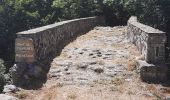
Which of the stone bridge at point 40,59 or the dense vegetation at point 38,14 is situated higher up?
the stone bridge at point 40,59

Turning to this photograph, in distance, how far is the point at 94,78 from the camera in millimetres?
8672

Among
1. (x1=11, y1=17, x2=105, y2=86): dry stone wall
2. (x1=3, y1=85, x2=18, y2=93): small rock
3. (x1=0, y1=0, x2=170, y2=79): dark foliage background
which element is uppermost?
(x1=11, y1=17, x2=105, y2=86): dry stone wall

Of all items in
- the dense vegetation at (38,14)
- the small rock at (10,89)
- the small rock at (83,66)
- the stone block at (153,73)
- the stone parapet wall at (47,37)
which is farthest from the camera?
the dense vegetation at (38,14)

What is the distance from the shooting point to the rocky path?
24.9ft

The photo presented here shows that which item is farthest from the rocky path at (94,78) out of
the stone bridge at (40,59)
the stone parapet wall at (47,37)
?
the stone parapet wall at (47,37)

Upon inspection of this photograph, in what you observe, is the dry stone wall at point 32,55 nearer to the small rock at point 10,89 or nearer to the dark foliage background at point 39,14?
the small rock at point 10,89

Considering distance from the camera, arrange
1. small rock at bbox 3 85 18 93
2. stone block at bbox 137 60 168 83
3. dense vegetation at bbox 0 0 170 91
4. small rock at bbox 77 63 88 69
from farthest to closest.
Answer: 1. dense vegetation at bbox 0 0 170 91
2. small rock at bbox 77 63 88 69
3. stone block at bbox 137 60 168 83
4. small rock at bbox 3 85 18 93

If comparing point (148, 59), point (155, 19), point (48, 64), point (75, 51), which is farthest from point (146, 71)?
point (155, 19)

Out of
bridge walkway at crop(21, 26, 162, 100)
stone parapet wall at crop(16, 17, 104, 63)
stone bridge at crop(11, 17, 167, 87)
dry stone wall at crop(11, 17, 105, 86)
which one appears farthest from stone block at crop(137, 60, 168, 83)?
stone parapet wall at crop(16, 17, 104, 63)

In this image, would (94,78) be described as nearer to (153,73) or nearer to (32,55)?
(153,73)

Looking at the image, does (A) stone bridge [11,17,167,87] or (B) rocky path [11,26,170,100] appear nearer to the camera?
(B) rocky path [11,26,170,100]

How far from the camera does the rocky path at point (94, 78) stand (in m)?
7.59

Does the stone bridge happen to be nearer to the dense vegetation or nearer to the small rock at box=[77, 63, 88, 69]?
the small rock at box=[77, 63, 88, 69]

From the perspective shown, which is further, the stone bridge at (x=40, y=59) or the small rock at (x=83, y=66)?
the small rock at (x=83, y=66)
